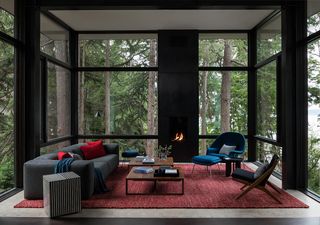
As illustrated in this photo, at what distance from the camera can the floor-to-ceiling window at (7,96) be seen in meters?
5.14

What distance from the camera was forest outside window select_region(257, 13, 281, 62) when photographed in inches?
265

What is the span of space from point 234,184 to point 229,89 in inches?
133

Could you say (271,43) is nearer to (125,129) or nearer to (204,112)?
(204,112)

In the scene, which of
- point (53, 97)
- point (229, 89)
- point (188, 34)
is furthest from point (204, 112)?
point (53, 97)

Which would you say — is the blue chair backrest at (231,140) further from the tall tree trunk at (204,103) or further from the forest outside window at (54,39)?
the forest outside window at (54,39)

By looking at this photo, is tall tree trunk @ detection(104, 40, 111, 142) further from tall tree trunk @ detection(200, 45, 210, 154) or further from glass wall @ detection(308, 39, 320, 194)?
glass wall @ detection(308, 39, 320, 194)

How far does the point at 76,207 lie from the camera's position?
13.7ft

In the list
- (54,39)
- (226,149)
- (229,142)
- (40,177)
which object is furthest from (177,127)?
(40,177)

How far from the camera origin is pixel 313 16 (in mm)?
5277

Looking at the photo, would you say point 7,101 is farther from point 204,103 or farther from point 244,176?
point 204,103

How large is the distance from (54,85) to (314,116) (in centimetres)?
594

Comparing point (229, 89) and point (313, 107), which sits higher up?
point (229, 89)

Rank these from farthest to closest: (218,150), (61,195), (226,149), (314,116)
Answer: (218,150)
(226,149)
(314,116)
(61,195)

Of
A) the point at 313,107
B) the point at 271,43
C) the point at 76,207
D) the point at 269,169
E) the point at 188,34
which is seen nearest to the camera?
the point at 76,207
